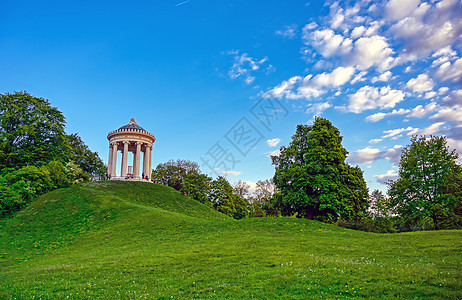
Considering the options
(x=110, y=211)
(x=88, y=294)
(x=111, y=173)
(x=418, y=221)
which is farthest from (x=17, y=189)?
(x=418, y=221)

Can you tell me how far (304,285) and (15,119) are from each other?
4688cm

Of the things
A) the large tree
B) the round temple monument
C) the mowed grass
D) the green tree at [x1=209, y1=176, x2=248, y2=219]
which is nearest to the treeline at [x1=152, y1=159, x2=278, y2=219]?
the green tree at [x1=209, y1=176, x2=248, y2=219]

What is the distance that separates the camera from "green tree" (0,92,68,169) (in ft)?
130

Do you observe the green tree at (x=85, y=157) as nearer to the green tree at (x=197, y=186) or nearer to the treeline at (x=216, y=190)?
the treeline at (x=216, y=190)

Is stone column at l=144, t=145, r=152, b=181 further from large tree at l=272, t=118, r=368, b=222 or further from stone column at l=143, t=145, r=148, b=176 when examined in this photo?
large tree at l=272, t=118, r=368, b=222


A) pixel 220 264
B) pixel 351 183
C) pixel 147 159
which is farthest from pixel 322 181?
pixel 147 159

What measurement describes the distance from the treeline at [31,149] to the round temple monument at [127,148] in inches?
279

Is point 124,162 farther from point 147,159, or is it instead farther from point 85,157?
point 85,157

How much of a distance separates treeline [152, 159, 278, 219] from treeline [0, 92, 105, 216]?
2076cm

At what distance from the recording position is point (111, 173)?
176ft

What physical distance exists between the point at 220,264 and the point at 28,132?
4002 cm

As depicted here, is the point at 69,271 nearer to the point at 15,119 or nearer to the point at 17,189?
the point at 17,189

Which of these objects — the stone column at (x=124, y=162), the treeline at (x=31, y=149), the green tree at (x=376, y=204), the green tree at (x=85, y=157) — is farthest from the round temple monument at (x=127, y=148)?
the green tree at (x=376, y=204)

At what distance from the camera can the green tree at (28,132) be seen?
39594 millimetres
